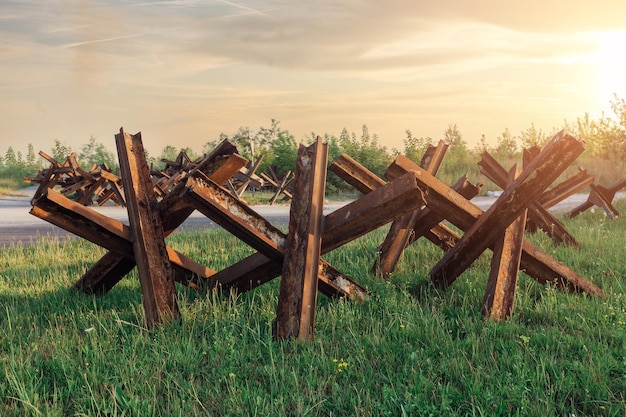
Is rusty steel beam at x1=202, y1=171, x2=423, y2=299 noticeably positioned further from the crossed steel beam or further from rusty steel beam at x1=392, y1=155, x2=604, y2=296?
rusty steel beam at x1=392, y1=155, x2=604, y2=296

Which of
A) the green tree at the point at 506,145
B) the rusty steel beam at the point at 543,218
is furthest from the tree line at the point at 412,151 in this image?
the rusty steel beam at the point at 543,218

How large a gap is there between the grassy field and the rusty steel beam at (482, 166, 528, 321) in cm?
15

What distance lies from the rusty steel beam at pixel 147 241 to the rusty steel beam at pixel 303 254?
90 centimetres

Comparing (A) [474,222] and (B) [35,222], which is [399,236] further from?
(B) [35,222]

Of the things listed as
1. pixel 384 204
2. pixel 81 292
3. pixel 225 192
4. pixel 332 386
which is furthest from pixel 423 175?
pixel 81 292

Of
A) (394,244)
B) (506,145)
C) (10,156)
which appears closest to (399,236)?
(394,244)

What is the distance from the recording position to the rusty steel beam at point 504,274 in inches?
170

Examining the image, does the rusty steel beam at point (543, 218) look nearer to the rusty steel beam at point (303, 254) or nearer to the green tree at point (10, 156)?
the rusty steel beam at point (303, 254)

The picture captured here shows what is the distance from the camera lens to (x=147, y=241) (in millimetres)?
4082

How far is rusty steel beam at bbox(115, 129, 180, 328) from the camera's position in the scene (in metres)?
4.07

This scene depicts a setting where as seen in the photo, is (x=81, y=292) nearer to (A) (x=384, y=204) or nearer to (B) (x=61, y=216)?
(B) (x=61, y=216)

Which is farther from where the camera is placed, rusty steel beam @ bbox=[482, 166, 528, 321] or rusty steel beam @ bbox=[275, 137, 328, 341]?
rusty steel beam @ bbox=[482, 166, 528, 321]

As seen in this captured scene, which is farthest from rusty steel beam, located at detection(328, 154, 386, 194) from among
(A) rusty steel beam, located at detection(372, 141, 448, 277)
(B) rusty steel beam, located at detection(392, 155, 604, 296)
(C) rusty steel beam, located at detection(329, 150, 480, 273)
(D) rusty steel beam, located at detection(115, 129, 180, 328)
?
(D) rusty steel beam, located at detection(115, 129, 180, 328)

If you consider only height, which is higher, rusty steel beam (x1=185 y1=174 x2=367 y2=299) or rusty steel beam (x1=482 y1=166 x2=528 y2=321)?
rusty steel beam (x1=185 y1=174 x2=367 y2=299)
